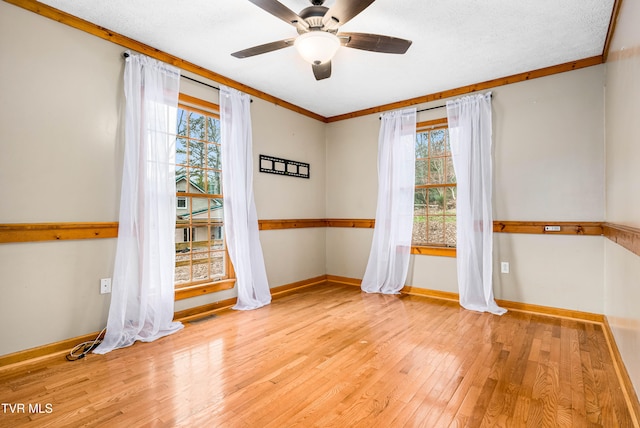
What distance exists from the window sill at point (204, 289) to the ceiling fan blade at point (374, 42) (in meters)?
2.74

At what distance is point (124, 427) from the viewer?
5.37ft

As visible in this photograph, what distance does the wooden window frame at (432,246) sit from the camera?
4081mm

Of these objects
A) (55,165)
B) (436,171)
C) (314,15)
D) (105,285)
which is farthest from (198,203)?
(436,171)

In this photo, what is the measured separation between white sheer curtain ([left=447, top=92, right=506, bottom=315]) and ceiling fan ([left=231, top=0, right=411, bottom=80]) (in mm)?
1830

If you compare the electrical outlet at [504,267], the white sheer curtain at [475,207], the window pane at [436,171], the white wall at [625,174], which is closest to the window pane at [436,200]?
the window pane at [436,171]

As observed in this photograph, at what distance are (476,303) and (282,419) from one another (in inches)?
110

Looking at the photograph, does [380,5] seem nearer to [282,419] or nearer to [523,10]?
[523,10]

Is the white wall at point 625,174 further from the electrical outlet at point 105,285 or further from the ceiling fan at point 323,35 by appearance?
the electrical outlet at point 105,285

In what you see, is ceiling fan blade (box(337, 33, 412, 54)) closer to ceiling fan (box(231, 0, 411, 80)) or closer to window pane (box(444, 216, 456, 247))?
ceiling fan (box(231, 0, 411, 80))

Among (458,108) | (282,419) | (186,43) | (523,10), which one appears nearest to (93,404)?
(282,419)

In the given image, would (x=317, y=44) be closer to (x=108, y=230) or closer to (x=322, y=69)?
(x=322, y=69)

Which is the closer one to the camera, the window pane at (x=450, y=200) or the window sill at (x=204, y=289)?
the window sill at (x=204, y=289)

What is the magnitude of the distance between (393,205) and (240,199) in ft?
6.64

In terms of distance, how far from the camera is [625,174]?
208 centimetres
